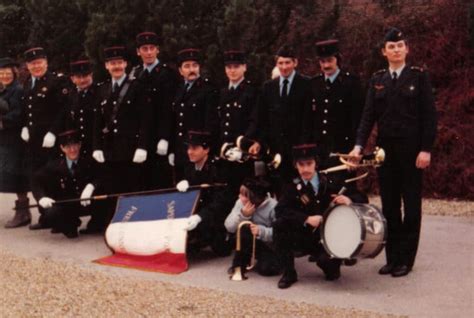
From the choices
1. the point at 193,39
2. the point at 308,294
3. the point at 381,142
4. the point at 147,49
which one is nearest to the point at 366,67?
the point at 193,39

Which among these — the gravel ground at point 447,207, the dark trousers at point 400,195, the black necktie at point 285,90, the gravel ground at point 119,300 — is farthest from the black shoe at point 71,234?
the gravel ground at point 447,207

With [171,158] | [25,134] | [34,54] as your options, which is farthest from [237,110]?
[25,134]

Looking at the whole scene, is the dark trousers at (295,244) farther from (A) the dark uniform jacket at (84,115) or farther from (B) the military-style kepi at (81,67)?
(B) the military-style kepi at (81,67)

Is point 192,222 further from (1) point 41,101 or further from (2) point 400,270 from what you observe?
(1) point 41,101

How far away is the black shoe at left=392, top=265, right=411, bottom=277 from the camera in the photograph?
21.5 ft

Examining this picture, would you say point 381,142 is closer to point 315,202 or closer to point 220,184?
point 315,202

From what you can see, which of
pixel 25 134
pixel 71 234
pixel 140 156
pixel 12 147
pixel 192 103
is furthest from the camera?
pixel 12 147

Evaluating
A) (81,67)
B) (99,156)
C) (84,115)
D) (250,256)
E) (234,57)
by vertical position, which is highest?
(234,57)

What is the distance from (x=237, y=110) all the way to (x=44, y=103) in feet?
8.75

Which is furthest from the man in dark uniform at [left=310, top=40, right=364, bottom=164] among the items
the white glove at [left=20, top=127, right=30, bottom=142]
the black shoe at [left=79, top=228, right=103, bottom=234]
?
the white glove at [left=20, top=127, right=30, bottom=142]

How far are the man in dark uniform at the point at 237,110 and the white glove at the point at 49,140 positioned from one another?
226 centimetres

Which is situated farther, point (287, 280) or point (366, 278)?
point (366, 278)

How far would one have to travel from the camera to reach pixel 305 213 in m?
6.47

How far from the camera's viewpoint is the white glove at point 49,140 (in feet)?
28.8
